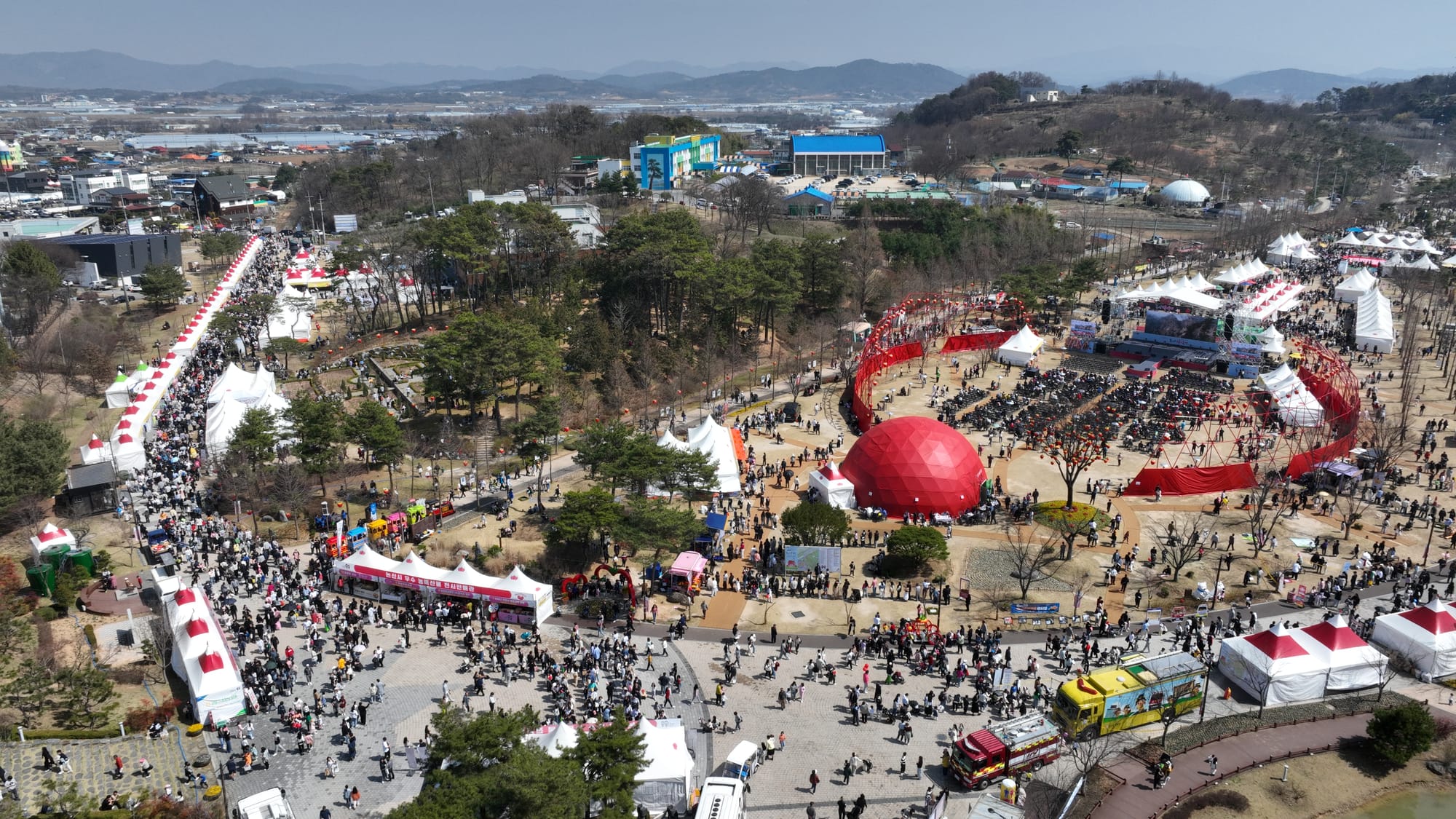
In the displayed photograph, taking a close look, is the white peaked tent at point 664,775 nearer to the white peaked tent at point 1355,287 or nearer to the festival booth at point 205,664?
the festival booth at point 205,664

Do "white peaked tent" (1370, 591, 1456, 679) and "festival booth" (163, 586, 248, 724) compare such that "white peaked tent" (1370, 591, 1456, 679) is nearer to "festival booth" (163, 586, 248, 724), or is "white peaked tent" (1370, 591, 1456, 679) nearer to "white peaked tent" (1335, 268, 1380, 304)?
"festival booth" (163, 586, 248, 724)

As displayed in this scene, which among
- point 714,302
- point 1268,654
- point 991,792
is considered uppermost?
point 714,302

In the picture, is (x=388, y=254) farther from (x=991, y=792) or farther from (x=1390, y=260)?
(x=1390, y=260)

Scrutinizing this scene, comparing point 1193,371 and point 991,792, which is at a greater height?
point 1193,371

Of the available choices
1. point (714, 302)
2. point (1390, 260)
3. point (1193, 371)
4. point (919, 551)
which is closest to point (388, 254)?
point (714, 302)

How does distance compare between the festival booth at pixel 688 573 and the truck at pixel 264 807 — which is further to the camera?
the festival booth at pixel 688 573

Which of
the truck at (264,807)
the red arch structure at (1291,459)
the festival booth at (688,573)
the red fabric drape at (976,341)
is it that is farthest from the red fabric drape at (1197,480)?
the truck at (264,807)

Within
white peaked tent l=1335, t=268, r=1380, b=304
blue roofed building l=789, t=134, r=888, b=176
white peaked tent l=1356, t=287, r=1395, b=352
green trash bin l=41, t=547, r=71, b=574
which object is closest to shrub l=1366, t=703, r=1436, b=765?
green trash bin l=41, t=547, r=71, b=574
